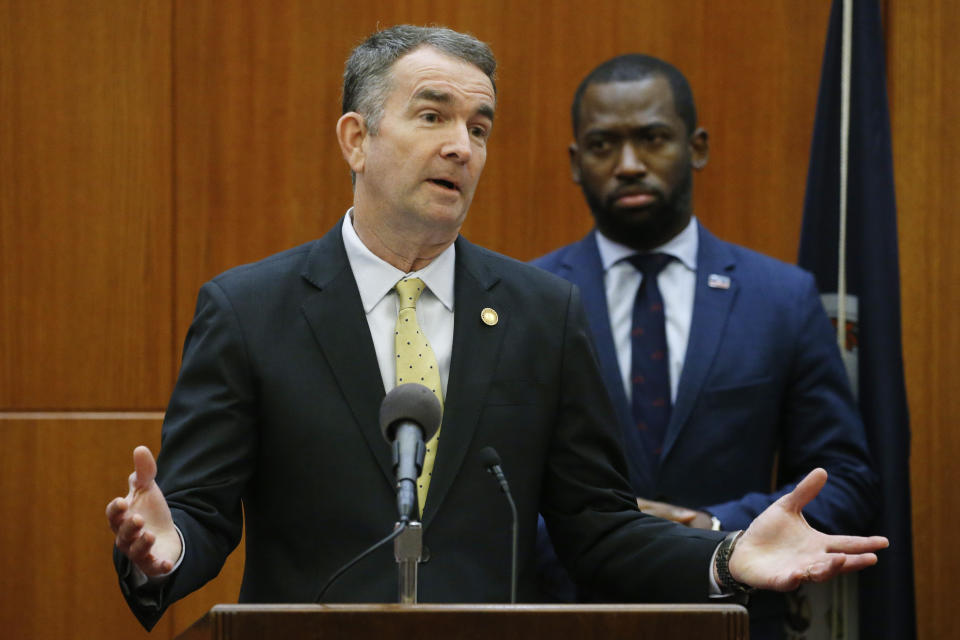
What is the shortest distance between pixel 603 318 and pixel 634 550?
3.09 ft

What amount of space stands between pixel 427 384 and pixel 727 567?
604 mm

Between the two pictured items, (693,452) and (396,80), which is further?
(693,452)

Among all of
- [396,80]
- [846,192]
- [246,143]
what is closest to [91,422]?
[246,143]

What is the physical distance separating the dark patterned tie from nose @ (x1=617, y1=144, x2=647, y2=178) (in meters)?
0.21

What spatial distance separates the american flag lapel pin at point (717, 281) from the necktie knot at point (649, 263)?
4.9 inches

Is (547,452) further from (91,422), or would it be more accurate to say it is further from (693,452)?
(91,422)

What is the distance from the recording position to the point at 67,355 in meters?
3.68

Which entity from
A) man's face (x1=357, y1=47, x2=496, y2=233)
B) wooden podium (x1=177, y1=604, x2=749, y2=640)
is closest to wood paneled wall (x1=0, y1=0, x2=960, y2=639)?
man's face (x1=357, y1=47, x2=496, y2=233)

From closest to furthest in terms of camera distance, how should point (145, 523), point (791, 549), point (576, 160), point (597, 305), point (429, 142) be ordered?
point (145, 523) < point (791, 549) < point (429, 142) < point (597, 305) < point (576, 160)

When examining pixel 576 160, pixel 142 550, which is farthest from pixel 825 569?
pixel 576 160

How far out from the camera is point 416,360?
2.15 meters

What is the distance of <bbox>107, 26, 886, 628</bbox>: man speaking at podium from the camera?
6.72 feet

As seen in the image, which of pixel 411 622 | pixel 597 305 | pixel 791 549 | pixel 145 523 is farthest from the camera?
pixel 597 305

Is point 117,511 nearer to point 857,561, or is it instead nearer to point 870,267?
point 857,561
